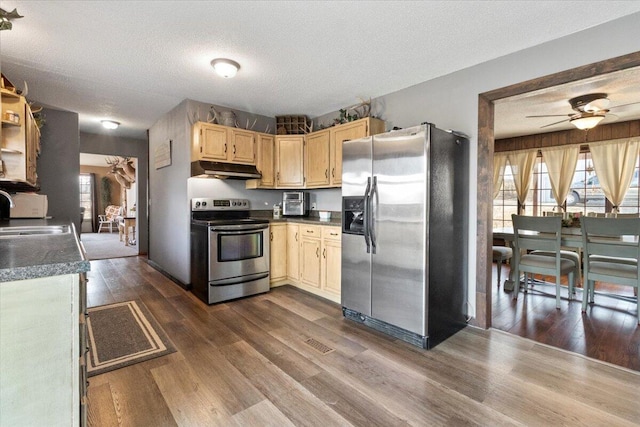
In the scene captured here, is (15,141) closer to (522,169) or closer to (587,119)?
(587,119)

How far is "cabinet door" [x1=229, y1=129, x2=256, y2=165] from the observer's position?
4102 millimetres

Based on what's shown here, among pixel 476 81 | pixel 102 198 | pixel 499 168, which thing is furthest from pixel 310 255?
pixel 102 198

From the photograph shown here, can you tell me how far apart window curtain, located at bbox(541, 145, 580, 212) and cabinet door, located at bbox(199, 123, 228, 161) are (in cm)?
589

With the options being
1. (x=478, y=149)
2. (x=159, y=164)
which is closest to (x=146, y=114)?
(x=159, y=164)

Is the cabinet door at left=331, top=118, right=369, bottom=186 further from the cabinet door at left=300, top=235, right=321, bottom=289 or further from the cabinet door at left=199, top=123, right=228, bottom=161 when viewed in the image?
the cabinet door at left=199, top=123, right=228, bottom=161

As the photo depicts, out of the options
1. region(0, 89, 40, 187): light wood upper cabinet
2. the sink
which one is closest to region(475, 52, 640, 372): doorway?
the sink

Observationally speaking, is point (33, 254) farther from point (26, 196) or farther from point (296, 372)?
point (26, 196)

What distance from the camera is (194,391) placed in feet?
6.43

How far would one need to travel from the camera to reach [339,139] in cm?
397

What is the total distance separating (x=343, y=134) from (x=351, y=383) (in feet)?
9.26

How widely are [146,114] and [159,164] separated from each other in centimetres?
77

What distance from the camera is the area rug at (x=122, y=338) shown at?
2318mm

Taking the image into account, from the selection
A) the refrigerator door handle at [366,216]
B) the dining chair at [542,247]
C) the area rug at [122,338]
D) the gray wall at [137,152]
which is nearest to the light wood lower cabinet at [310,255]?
the refrigerator door handle at [366,216]

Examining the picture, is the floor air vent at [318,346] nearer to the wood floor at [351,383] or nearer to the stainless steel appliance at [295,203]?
the wood floor at [351,383]
